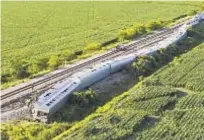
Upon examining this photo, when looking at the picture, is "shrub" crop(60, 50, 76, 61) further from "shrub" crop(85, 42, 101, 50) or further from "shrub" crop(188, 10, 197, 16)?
"shrub" crop(188, 10, 197, 16)

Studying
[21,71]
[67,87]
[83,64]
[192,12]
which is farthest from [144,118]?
[192,12]

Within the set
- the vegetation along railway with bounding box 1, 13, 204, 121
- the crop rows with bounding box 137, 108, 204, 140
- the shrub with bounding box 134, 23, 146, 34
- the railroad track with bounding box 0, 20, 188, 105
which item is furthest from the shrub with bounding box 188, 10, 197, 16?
the crop rows with bounding box 137, 108, 204, 140

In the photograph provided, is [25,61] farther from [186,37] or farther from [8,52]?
[186,37]

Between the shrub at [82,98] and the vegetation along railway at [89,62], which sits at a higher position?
the shrub at [82,98]

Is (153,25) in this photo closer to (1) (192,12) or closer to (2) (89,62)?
(1) (192,12)

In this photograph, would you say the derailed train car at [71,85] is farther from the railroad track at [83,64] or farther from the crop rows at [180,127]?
the crop rows at [180,127]

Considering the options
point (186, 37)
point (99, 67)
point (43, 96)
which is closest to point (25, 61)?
point (99, 67)

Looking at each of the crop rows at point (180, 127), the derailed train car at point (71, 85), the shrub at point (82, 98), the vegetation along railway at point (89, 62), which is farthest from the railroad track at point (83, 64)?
the crop rows at point (180, 127)
